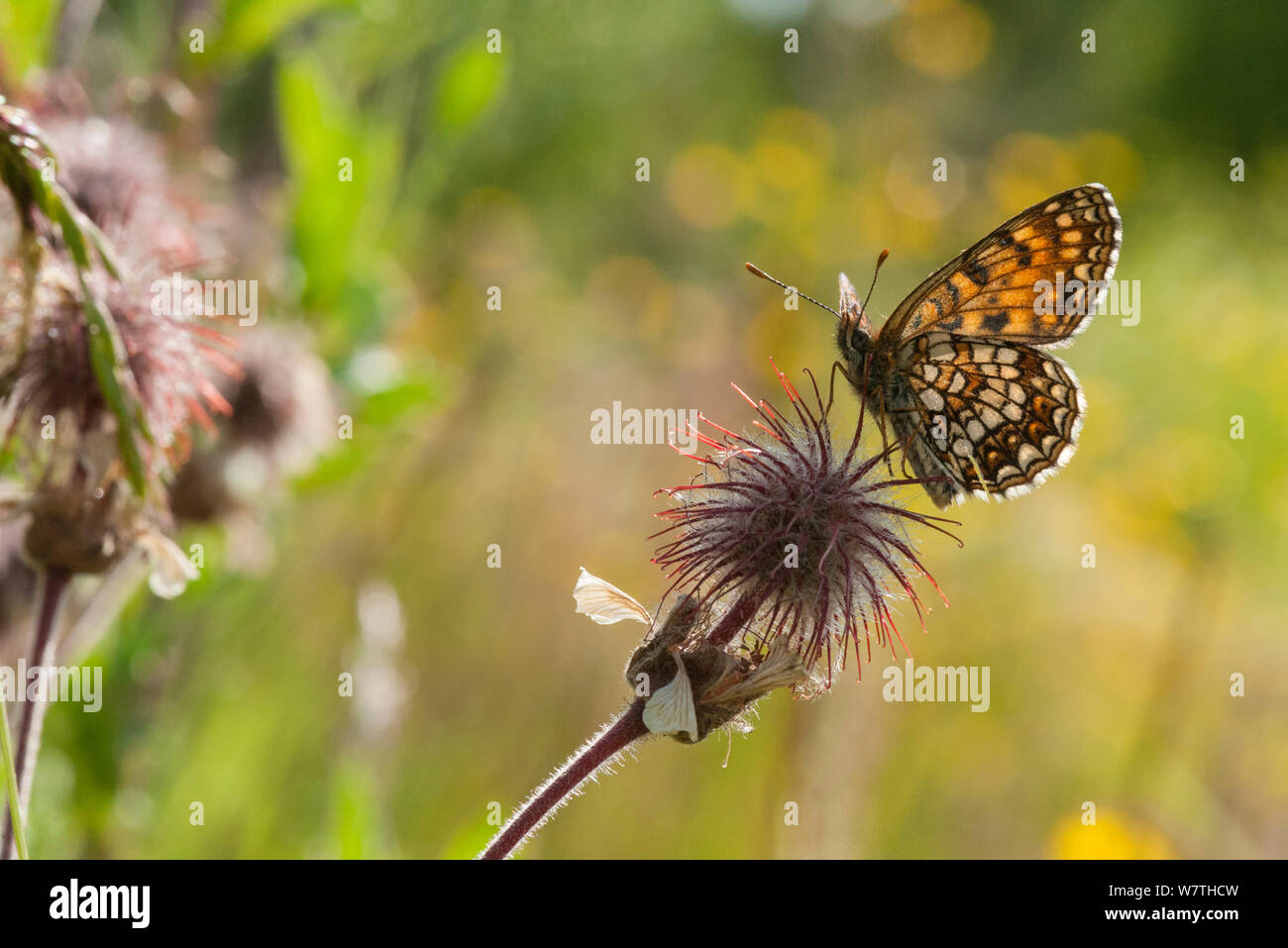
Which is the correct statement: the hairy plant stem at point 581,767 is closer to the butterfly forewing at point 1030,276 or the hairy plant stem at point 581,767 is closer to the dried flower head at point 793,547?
the dried flower head at point 793,547

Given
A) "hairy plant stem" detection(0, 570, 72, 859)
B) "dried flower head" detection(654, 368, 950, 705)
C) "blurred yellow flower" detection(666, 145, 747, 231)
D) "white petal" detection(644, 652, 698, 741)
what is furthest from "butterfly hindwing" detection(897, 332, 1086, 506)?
"blurred yellow flower" detection(666, 145, 747, 231)

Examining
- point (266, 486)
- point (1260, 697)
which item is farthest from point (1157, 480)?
point (266, 486)

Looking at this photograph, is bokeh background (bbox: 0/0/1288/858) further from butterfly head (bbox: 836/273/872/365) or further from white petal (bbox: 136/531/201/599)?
white petal (bbox: 136/531/201/599)

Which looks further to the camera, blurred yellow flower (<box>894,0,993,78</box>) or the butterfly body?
blurred yellow flower (<box>894,0,993,78</box>)

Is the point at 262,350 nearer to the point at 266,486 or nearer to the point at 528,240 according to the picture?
the point at 266,486

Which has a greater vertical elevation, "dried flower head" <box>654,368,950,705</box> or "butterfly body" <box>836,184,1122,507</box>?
"butterfly body" <box>836,184,1122,507</box>

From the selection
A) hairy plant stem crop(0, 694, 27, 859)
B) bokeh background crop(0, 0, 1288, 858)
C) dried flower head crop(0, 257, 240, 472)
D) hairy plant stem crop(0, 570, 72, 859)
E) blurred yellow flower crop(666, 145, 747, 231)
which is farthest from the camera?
blurred yellow flower crop(666, 145, 747, 231)

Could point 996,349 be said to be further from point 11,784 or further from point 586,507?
point 586,507
